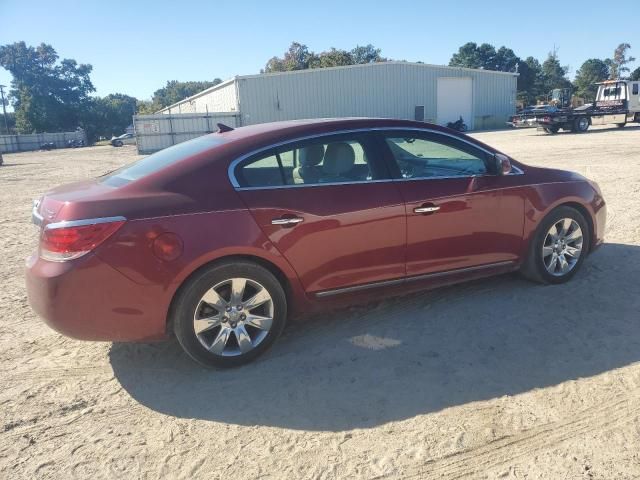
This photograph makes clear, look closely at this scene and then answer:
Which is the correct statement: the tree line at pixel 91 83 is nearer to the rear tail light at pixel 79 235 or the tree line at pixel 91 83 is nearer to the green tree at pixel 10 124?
the green tree at pixel 10 124

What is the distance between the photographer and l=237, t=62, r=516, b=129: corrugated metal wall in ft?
115

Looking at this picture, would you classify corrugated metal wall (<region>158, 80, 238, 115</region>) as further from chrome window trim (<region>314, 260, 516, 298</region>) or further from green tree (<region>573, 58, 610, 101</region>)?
green tree (<region>573, 58, 610, 101</region>)

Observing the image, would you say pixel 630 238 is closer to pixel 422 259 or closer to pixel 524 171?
pixel 524 171

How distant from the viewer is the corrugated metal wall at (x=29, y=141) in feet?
183

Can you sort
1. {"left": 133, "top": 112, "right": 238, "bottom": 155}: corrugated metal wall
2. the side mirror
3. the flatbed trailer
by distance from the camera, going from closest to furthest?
the side mirror
the flatbed trailer
{"left": 133, "top": 112, "right": 238, "bottom": 155}: corrugated metal wall

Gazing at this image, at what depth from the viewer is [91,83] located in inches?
3337

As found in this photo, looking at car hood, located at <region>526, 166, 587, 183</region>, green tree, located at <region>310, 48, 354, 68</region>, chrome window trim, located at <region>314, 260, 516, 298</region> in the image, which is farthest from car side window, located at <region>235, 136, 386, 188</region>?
green tree, located at <region>310, 48, 354, 68</region>

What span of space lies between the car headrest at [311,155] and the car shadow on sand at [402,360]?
1.31 metres

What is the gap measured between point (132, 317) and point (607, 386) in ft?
9.69

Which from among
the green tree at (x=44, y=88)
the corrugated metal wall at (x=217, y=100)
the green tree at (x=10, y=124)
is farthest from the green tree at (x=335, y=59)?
the green tree at (x=10, y=124)

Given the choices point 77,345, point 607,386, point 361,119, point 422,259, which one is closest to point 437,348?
point 422,259

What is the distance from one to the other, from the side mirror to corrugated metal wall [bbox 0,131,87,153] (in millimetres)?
60880

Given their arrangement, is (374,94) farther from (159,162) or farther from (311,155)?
(159,162)

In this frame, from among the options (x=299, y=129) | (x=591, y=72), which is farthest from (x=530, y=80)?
(x=299, y=129)
